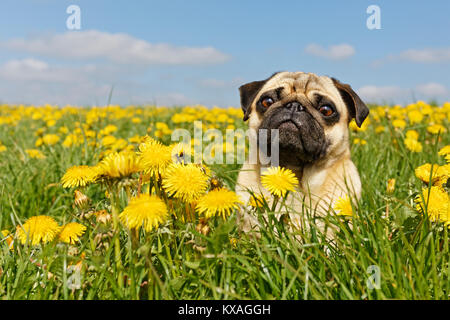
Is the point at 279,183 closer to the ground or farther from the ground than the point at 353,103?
closer to the ground

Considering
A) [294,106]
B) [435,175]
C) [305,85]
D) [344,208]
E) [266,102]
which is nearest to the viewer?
[344,208]

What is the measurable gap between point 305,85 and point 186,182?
2.17 meters

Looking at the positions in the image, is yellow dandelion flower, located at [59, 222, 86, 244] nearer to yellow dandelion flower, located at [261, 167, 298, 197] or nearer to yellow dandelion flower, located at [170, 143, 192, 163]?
yellow dandelion flower, located at [170, 143, 192, 163]

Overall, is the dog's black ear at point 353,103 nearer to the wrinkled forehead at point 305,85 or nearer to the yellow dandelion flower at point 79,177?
the wrinkled forehead at point 305,85

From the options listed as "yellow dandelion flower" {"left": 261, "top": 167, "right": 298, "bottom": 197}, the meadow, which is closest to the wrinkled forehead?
the meadow

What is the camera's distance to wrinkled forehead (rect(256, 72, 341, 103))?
11.5ft

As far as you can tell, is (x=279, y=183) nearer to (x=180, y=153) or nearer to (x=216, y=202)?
(x=216, y=202)

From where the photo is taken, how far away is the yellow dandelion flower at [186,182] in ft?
5.74

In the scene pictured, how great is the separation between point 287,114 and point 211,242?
5.81 feet

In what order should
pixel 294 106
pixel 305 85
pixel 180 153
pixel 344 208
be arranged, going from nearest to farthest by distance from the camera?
pixel 180 153 < pixel 344 208 < pixel 294 106 < pixel 305 85

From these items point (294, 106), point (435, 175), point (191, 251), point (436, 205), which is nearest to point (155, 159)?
point (191, 251)

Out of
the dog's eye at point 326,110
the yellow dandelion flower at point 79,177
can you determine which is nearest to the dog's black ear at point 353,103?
the dog's eye at point 326,110

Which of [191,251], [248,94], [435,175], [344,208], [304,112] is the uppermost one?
[248,94]

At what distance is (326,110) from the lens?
3369mm
